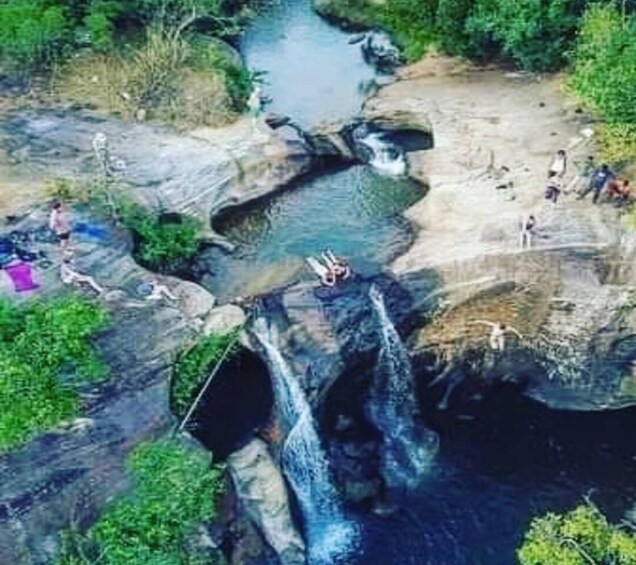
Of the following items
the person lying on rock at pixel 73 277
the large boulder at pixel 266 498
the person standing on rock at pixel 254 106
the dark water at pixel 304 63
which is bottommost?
the large boulder at pixel 266 498

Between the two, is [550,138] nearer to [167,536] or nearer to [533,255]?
[533,255]

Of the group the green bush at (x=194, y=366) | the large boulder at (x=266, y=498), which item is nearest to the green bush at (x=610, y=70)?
the green bush at (x=194, y=366)

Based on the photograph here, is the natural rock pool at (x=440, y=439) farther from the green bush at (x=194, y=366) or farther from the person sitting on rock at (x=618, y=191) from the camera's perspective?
the person sitting on rock at (x=618, y=191)

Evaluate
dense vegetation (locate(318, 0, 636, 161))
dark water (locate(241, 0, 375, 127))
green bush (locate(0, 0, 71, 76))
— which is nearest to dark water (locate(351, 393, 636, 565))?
dense vegetation (locate(318, 0, 636, 161))

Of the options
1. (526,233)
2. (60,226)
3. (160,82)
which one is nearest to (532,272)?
(526,233)

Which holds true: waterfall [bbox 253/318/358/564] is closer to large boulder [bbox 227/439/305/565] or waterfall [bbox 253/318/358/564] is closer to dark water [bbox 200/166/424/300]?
large boulder [bbox 227/439/305/565]

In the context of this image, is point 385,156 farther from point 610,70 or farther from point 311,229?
point 610,70
